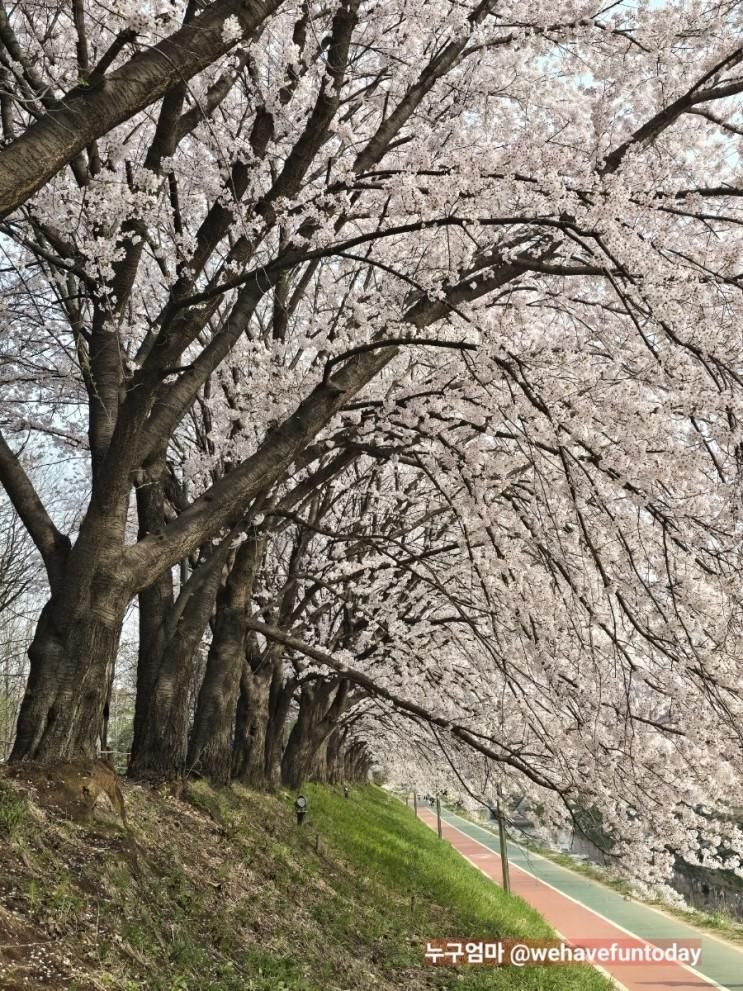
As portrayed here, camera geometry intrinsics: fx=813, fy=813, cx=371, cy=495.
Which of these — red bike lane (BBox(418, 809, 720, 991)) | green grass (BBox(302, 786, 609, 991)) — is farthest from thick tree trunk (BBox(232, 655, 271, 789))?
red bike lane (BBox(418, 809, 720, 991))

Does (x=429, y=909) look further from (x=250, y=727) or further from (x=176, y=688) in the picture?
(x=176, y=688)

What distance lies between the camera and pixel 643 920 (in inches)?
832

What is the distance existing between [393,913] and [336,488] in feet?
21.0

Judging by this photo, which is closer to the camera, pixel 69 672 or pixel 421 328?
pixel 69 672

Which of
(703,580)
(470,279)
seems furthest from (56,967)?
(703,580)

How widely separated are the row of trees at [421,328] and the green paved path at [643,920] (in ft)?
15.6

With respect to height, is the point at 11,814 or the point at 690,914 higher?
the point at 11,814

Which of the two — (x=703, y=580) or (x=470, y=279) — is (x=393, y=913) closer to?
(x=703, y=580)

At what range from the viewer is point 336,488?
13.5 m

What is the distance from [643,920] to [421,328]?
20.6 m

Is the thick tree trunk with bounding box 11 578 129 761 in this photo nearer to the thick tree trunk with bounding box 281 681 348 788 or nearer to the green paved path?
the green paved path

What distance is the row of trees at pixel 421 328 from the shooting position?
190 inches

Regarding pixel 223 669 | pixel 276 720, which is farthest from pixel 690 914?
pixel 223 669

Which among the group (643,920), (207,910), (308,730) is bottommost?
(643,920)
